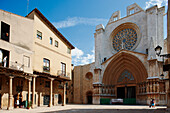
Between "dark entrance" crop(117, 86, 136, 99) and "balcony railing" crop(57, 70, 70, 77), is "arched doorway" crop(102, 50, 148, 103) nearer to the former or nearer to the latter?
"dark entrance" crop(117, 86, 136, 99)

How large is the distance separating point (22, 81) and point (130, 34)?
21967mm

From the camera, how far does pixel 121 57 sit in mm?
32219

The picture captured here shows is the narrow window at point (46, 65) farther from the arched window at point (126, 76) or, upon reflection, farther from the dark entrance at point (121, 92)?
the dark entrance at point (121, 92)

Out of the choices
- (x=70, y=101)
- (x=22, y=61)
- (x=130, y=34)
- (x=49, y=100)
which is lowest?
(x=70, y=101)

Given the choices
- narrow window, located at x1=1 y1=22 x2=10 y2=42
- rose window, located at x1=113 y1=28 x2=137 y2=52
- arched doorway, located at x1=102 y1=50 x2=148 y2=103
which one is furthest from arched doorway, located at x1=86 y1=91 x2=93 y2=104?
narrow window, located at x1=1 y1=22 x2=10 y2=42

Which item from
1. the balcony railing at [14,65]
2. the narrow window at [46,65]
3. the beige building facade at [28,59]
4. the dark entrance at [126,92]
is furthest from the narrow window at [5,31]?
the dark entrance at [126,92]

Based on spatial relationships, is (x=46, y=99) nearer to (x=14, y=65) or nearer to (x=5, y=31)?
(x=14, y=65)

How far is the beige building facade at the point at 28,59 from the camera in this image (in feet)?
61.2

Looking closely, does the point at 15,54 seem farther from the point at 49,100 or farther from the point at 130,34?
the point at 130,34

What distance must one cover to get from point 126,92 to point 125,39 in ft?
33.9

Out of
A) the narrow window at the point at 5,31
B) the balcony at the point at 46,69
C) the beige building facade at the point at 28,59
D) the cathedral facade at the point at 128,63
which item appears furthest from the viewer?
the cathedral facade at the point at 128,63

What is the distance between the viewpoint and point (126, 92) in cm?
3212

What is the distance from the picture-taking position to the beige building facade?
18641 mm

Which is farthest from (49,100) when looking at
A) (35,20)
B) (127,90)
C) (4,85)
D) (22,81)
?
(127,90)
